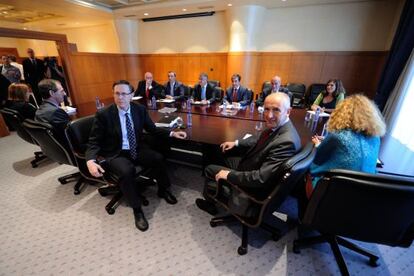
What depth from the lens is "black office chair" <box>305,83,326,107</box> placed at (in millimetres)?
4379

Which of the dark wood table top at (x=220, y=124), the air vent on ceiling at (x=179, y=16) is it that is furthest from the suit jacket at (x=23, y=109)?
the air vent on ceiling at (x=179, y=16)

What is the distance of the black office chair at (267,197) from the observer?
106cm

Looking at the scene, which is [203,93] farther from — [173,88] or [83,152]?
[83,152]

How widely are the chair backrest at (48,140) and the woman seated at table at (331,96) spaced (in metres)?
3.27

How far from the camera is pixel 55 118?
1971 mm

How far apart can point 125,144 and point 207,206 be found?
3.52 ft

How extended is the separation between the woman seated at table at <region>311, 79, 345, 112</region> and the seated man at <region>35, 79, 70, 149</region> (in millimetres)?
3276

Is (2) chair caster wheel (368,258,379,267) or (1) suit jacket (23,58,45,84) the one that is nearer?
(2) chair caster wheel (368,258,379,267)

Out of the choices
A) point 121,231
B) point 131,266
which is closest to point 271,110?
point 131,266

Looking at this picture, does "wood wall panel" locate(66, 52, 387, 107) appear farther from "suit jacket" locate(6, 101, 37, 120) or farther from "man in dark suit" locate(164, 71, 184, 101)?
"suit jacket" locate(6, 101, 37, 120)

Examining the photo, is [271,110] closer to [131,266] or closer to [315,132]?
[315,132]

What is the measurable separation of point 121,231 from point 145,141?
1.00 m

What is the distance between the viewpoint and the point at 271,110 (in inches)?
53.7

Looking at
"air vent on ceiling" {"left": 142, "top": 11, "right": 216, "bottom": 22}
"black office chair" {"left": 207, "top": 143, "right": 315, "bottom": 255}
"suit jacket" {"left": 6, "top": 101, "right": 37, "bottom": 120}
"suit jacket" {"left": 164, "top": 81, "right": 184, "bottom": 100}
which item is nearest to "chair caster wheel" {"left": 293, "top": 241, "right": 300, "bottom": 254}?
"black office chair" {"left": 207, "top": 143, "right": 315, "bottom": 255}
